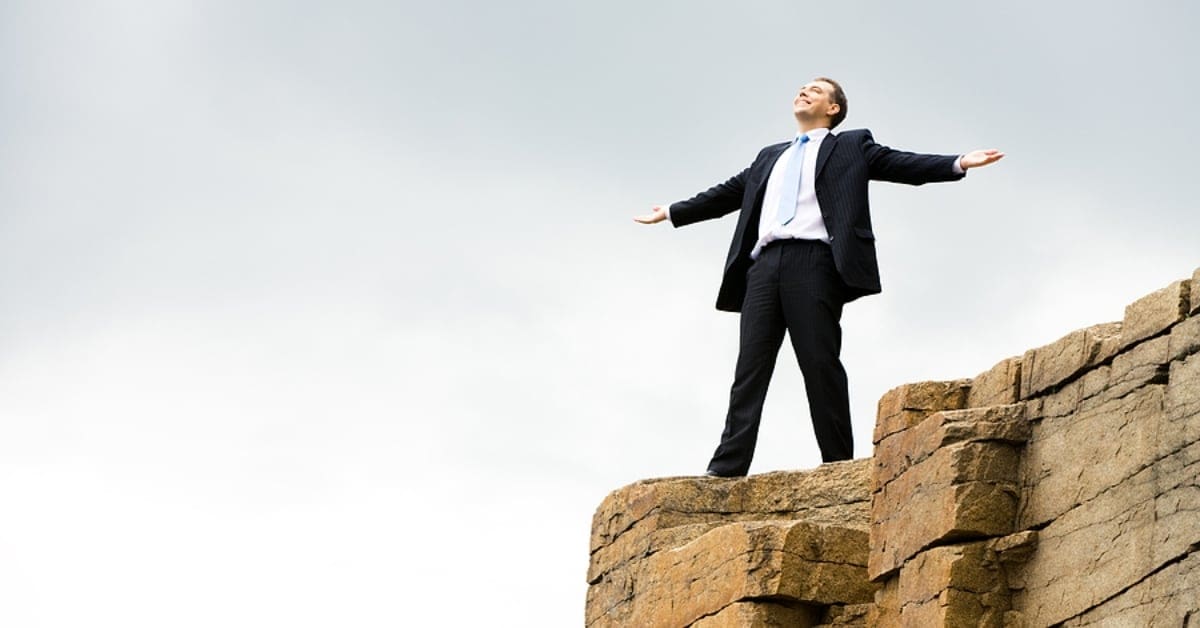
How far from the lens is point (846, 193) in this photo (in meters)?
12.2

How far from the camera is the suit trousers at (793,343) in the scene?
1194 cm

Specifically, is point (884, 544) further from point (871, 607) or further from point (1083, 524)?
point (1083, 524)

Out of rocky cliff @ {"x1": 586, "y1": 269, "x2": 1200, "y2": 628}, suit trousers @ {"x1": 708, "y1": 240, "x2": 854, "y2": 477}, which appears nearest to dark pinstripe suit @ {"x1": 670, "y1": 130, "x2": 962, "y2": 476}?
suit trousers @ {"x1": 708, "y1": 240, "x2": 854, "y2": 477}

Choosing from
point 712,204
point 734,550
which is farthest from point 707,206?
point 734,550

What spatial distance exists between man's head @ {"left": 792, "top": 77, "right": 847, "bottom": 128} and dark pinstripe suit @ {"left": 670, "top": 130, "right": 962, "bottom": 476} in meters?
0.17

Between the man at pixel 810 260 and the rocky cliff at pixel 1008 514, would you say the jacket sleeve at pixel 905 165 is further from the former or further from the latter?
the rocky cliff at pixel 1008 514

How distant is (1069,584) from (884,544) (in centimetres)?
118

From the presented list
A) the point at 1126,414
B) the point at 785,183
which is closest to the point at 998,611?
the point at 1126,414

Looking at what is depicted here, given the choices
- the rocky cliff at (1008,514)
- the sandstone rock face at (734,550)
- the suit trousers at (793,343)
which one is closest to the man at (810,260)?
the suit trousers at (793,343)

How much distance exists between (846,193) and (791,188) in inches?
12.8

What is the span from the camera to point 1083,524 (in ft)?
30.7

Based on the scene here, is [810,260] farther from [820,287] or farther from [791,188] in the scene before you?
[791,188]

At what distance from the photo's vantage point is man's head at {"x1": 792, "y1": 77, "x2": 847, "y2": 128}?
12609 millimetres

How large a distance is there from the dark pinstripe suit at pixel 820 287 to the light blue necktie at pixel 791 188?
0.38 feet
